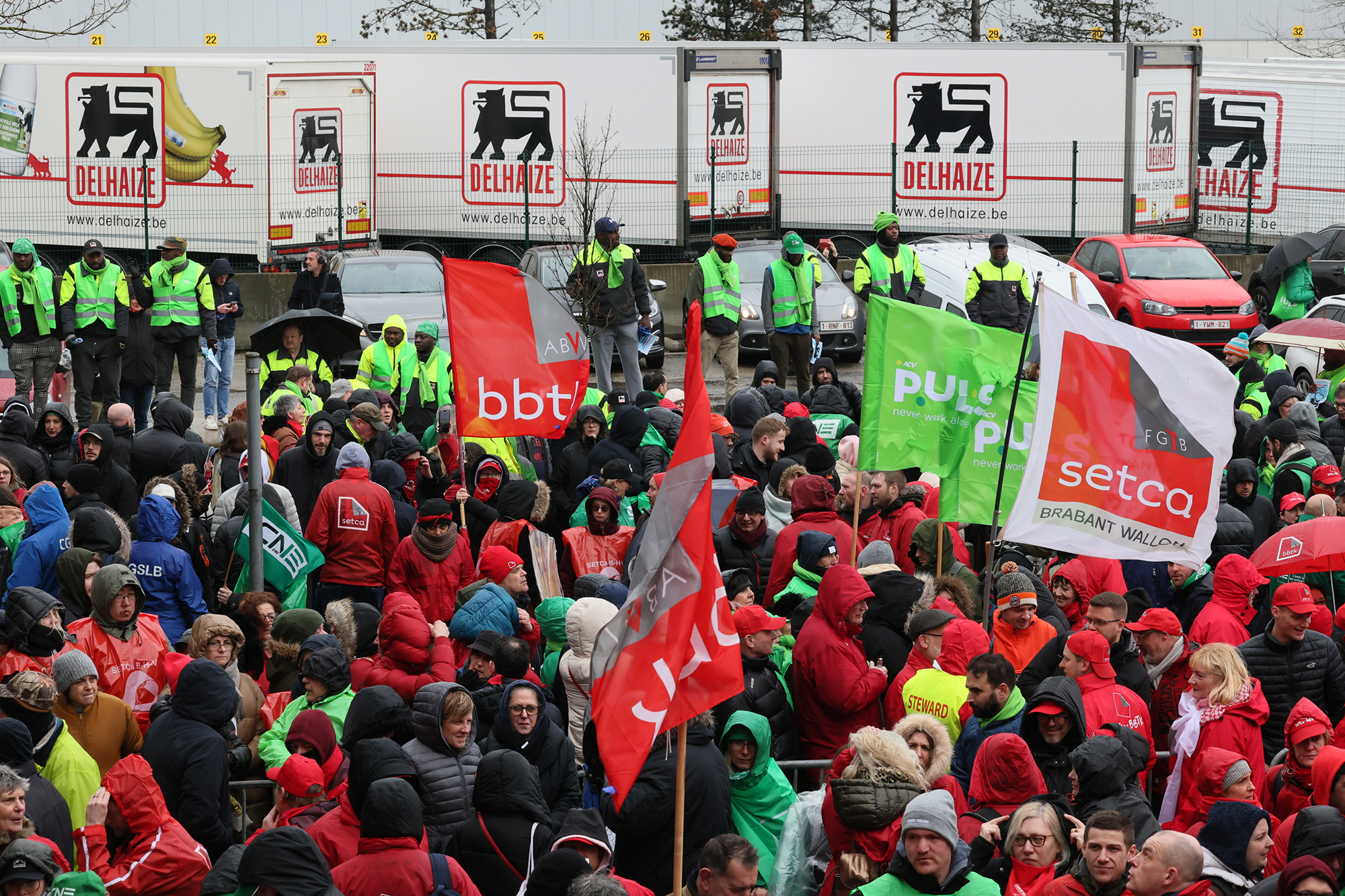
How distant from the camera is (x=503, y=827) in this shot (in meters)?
6.40

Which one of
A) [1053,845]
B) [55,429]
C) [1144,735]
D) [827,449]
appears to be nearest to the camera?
[1053,845]

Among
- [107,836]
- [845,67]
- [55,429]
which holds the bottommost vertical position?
[107,836]

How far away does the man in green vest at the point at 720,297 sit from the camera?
57.9 ft

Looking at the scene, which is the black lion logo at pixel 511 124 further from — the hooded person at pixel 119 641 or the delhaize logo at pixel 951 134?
the hooded person at pixel 119 641

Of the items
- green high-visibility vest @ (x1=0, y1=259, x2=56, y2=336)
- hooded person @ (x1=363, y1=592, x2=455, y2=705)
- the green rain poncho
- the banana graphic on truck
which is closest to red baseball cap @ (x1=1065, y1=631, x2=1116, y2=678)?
the green rain poncho

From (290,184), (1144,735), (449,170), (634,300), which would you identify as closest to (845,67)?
(449,170)

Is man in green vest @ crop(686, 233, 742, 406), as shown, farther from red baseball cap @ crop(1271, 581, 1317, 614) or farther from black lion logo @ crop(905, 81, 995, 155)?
red baseball cap @ crop(1271, 581, 1317, 614)

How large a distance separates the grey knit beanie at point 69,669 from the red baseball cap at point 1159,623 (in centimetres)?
493

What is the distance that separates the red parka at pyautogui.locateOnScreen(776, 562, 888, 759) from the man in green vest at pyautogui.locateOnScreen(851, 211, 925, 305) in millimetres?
10935

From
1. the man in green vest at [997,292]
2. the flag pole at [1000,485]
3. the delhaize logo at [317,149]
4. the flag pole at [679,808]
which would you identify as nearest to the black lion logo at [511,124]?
the delhaize logo at [317,149]

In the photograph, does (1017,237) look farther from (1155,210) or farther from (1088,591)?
(1088,591)

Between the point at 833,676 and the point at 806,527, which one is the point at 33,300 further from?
the point at 833,676

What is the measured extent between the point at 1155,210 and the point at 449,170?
10784mm

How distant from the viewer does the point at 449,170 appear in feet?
83.3
